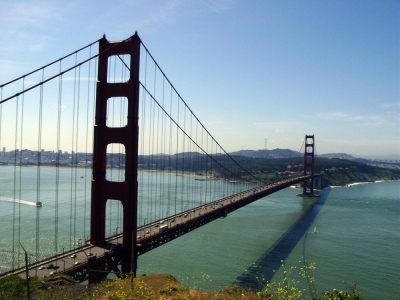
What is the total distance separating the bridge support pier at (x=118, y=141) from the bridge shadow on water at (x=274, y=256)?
365 cm

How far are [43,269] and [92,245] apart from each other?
1956mm

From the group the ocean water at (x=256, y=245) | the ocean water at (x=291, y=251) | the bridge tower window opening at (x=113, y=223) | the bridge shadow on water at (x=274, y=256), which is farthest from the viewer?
the bridge tower window opening at (x=113, y=223)

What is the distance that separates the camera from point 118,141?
9719 millimetres

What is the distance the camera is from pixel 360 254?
15508 mm

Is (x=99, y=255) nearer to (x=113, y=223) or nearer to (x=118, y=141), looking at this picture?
(x=118, y=141)

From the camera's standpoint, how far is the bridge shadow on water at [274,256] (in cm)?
1186

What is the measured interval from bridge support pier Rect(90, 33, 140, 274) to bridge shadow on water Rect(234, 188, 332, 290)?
12.0 ft

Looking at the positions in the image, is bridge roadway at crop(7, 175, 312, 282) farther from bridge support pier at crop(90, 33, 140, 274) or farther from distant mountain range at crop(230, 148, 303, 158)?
distant mountain range at crop(230, 148, 303, 158)

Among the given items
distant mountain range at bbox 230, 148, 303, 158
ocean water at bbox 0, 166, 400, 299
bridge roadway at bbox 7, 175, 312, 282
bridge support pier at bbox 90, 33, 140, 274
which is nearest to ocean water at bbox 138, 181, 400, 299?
ocean water at bbox 0, 166, 400, 299

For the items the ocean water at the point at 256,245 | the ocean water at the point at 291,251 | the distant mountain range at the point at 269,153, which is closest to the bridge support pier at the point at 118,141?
the ocean water at the point at 256,245

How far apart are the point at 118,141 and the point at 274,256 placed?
889 cm

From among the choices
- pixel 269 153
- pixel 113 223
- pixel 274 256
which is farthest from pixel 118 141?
pixel 269 153

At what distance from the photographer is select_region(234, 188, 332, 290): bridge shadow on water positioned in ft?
38.9

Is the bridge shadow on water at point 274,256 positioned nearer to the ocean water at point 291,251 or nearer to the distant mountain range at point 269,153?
the ocean water at point 291,251
